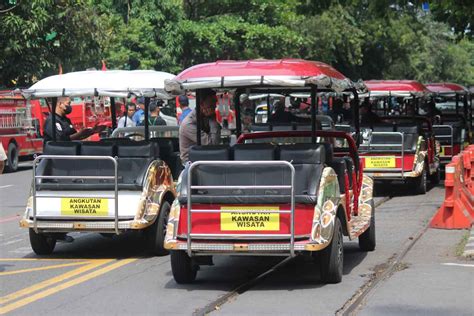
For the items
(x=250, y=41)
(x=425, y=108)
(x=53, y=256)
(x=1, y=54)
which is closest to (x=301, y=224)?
(x=53, y=256)

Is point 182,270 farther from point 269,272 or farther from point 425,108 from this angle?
point 425,108

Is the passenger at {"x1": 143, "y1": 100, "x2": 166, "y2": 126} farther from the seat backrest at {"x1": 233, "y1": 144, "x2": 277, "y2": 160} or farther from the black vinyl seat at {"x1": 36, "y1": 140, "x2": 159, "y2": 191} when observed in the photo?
the seat backrest at {"x1": 233, "y1": 144, "x2": 277, "y2": 160}

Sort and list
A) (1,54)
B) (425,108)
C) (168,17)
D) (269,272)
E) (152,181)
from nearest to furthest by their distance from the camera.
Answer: (269,272) < (152,181) < (425,108) < (1,54) < (168,17)

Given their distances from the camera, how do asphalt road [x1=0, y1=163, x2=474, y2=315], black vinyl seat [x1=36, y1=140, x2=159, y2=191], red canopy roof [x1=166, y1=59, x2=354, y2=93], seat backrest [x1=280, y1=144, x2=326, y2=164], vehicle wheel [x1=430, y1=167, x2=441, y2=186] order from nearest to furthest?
1. asphalt road [x1=0, y1=163, x2=474, y2=315]
2. seat backrest [x1=280, y1=144, x2=326, y2=164]
3. red canopy roof [x1=166, y1=59, x2=354, y2=93]
4. black vinyl seat [x1=36, y1=140, x2=159, y2=191]
5. vehicle wheel [x1=430, y1=167, x2=441, y2=186]

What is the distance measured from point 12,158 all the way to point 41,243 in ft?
58.0

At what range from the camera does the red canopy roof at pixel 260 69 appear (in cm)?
993

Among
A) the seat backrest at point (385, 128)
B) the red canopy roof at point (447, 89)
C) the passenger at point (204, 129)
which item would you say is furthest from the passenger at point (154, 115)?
the red canopy roof at point (447, 89)

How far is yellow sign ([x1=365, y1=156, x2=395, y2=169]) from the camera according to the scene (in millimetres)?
19188

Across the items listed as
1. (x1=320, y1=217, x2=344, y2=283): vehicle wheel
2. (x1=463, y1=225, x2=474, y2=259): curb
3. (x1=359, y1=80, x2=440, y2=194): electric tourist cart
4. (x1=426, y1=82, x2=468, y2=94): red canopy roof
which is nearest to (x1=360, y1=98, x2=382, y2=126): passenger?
(x1=359, y1=80, x2=440, y2=194): electric tourist cart

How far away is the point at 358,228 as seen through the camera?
10.7 metres

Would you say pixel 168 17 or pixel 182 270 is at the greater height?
pixel 168 17

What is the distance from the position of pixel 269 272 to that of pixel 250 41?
29104 millimetres

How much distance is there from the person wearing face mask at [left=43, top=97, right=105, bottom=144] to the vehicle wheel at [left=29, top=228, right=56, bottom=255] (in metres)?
1.87

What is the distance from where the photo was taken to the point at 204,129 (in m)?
12.1
